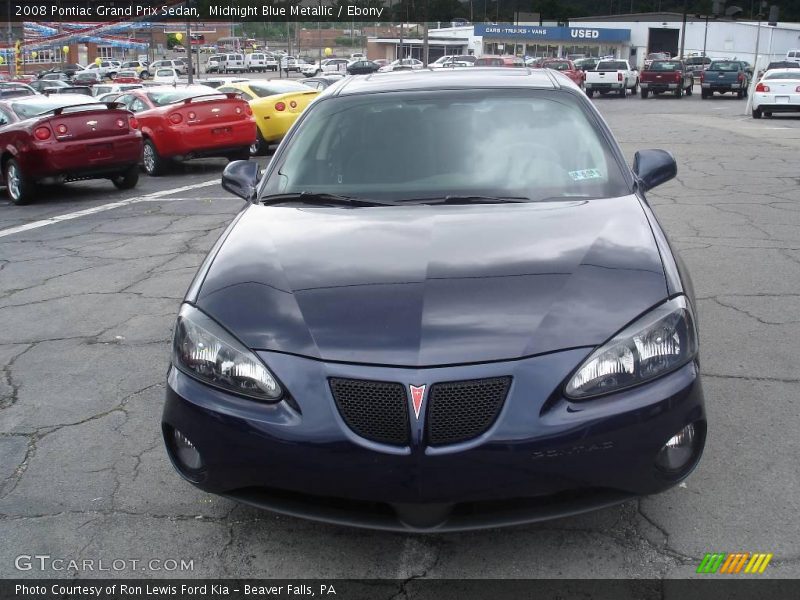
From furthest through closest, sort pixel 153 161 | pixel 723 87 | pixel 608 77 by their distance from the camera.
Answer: pixel 608 77 → pixel 723 87 → pixel 153 161

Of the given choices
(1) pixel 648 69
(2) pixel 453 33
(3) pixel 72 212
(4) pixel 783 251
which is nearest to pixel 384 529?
(4) pixel 783 251

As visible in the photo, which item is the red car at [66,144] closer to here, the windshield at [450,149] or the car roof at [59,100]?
the car roof at [59,100]

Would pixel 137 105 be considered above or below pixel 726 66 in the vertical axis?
below

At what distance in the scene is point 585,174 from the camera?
4004 mm

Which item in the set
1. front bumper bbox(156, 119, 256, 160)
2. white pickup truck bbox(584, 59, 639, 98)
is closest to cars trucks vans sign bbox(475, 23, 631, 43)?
white pickup truck bbox(584, 59, 639, 98)

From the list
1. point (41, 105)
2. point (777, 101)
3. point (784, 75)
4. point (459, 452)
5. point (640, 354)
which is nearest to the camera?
point (459, 452)

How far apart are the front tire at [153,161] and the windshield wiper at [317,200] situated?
11620mm

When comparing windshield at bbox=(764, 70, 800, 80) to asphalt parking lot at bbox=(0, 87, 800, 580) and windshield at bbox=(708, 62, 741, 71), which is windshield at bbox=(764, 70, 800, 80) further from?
asphalt parking lot at bbox=(0, 87, 800, 580)

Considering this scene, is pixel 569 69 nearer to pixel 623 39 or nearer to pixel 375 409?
pixel 375 409

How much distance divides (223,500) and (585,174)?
2.08 metres

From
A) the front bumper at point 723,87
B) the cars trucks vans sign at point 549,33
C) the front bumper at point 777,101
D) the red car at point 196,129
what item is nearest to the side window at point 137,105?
the red car at point 196,129

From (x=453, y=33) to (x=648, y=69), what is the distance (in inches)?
2501

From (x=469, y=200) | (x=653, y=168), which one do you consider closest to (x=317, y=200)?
(x=469, y=200)

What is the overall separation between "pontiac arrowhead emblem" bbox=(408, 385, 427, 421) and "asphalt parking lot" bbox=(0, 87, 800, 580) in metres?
0.64
